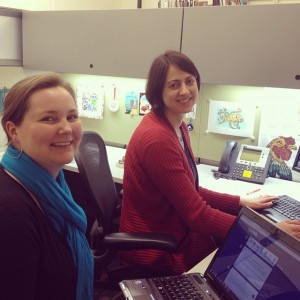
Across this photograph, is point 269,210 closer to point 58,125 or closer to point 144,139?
point 144,139

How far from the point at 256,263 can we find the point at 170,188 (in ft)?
1.76

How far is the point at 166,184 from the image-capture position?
55.7 inches

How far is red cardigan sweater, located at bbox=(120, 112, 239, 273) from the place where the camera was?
1.41 metres

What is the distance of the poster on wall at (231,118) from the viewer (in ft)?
7.40

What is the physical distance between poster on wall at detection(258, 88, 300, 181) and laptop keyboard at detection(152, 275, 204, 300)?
1340 mm

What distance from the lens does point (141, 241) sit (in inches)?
55.1

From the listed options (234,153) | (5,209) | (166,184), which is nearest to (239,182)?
(234,153)

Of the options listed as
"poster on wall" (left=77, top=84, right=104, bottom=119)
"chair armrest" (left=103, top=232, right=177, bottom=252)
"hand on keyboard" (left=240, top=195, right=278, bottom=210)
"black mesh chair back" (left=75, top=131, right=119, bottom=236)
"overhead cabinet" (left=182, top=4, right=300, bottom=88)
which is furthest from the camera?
"poster on wall" (left=77, top=84, right=104, bottom=119)

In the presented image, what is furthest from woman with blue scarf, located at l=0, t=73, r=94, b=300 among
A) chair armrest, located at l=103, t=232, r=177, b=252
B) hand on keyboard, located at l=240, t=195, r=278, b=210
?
hand on keyboard, located at l=240, t=195, r=278, b=210

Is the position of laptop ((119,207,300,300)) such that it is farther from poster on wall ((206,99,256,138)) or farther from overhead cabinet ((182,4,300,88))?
poster on wall ((206,99,256,138))

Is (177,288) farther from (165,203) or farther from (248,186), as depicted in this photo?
(248,186)

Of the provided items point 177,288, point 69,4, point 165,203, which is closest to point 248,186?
point 165,203

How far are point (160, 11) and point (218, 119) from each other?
2.38 feet

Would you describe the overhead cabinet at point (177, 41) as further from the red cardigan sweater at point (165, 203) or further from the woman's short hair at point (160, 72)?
the red cardigan sweater at point (165, 203)
